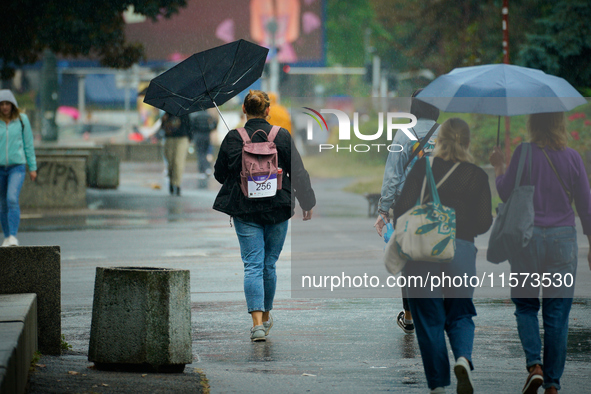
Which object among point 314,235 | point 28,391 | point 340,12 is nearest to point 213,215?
point 314,235

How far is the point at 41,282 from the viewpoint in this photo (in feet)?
20.6

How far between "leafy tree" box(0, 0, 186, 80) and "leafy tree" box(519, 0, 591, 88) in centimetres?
1035

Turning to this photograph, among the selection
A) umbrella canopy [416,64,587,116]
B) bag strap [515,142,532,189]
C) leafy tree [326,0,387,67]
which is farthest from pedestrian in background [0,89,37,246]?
leafy tree [326,0,387,67]

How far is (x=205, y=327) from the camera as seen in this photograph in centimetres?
766

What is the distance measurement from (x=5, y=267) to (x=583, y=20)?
69.7 feet

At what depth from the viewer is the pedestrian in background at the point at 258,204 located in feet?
23.1

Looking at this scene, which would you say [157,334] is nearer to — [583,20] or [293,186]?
[293,186]

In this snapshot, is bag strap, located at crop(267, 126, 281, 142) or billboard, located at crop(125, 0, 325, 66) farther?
billboard, located at crop(125, 0, 325, 66)

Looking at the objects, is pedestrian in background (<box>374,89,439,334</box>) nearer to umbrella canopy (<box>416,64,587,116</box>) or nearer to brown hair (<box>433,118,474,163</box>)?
umbrella canopy (<box>416,64,587,116</box>)

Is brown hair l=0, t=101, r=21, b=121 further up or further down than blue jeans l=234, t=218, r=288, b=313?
further up

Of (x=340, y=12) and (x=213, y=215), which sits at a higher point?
(x=340, y=12)

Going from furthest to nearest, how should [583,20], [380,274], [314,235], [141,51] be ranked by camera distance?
1. [583,20]
2. [141,51]
3. [314,235]
4. [380,274]

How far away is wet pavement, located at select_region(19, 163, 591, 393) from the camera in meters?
5.86

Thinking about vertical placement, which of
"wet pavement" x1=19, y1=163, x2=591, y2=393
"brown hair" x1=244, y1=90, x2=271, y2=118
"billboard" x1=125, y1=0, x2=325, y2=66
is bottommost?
"wet pavement" x1=19, y1=163, x2=591, y2=393
